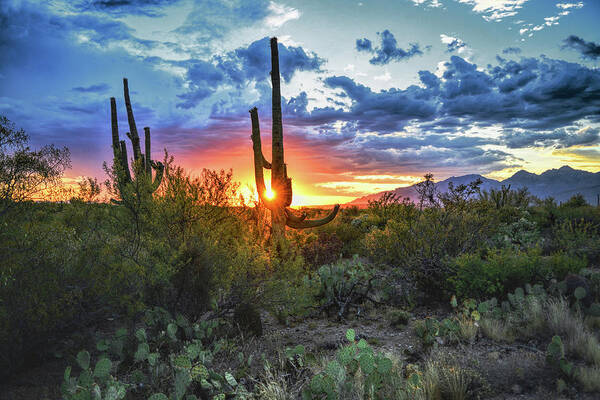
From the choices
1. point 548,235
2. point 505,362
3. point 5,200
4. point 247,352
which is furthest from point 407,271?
point 548,235

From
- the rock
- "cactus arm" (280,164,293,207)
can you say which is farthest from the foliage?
the rock

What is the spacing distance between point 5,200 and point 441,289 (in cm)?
809

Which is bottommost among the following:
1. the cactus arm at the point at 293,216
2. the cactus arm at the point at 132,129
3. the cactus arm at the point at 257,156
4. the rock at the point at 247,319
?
the rock at the point at 247,319

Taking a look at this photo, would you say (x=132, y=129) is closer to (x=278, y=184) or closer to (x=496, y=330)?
(x=278, y=184)

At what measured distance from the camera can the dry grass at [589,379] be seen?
4.06 meters

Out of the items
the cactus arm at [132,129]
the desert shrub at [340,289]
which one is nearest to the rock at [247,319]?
the desert shrub at [340,289]

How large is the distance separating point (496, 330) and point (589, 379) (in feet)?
5.27

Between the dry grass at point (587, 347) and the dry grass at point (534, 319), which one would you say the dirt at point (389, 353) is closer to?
the dry grass at point (534, 319)

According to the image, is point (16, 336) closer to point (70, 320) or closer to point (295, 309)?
point (70, 320)

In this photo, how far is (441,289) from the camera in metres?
7.99

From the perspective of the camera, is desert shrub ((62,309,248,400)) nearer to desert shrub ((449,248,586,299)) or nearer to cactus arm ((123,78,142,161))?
desert shrub ((449,248,586,299))

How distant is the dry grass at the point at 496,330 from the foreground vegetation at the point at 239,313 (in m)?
0.02

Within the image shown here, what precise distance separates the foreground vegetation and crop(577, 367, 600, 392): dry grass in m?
0.02

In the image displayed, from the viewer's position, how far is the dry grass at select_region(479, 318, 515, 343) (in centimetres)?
562
